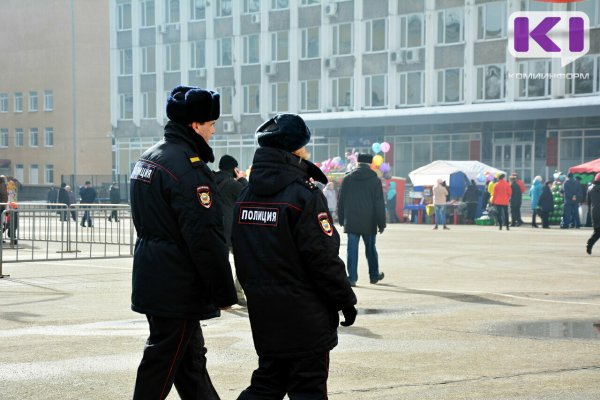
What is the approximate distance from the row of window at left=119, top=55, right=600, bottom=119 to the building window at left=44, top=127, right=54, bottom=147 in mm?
16189

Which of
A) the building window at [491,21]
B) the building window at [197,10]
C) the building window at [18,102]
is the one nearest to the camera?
the building window at [491,21]

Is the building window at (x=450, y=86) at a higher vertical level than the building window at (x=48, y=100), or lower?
lower

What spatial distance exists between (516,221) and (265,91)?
91.8 ft

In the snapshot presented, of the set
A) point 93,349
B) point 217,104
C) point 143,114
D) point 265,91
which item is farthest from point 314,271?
point 143,114

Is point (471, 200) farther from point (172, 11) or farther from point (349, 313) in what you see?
point (172, 11)

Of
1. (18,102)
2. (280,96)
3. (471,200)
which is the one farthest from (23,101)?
(471,200)

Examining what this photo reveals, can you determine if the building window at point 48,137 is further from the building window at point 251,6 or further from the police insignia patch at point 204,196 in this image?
the police insignia patch at point 204,196

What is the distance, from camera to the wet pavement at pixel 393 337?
686 cm

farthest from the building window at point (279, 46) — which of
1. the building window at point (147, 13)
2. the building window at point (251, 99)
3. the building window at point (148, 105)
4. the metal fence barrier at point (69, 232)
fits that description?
the metal fence barrier at point (69, 232)

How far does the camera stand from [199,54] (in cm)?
6188

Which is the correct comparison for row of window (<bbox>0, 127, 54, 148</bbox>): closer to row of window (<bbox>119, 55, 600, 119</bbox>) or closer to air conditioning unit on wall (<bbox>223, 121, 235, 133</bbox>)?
row of window (<bbox>119, 55, 600, 119</bbox>)

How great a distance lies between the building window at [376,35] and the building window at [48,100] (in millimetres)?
33335

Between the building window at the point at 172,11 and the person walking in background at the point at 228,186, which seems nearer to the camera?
the person walking in background at the point at 228,186

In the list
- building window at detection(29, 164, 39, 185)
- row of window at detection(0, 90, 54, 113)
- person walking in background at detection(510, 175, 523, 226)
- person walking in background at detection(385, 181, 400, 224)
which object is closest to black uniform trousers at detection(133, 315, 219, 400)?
person walking in background at detection(510, 175, 523, 226)
